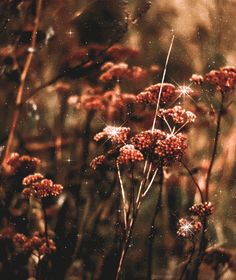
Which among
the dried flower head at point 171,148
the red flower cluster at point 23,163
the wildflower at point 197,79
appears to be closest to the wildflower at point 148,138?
the dried flower head at point 171,148

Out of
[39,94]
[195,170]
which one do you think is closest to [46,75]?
[39,94]

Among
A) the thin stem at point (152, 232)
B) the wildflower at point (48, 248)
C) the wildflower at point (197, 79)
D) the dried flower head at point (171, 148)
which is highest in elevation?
the wildflower at point (197, 79)

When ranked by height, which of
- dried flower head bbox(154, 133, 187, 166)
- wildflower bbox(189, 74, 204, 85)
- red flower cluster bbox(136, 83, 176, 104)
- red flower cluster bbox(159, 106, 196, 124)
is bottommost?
dried flower head bbox(154, 133, 187, 166)

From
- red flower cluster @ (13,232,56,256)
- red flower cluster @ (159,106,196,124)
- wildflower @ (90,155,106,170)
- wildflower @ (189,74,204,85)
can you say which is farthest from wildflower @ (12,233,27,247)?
wildflower @ (189,74,204,85)

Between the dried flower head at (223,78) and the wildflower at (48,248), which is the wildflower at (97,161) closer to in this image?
the wildflower at (48,248)

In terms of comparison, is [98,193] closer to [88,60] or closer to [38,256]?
[38,256]

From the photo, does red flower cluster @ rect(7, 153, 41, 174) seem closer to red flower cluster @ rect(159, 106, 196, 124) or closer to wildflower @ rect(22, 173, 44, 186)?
wildflower @ rect(22, 173, 44, 186)

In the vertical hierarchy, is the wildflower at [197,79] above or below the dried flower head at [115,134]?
above
